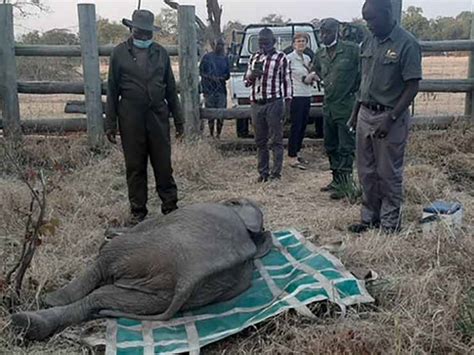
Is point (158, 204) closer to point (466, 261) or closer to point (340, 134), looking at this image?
point (340, 134)

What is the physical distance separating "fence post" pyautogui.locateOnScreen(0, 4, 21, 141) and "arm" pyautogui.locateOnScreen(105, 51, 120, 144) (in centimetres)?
303

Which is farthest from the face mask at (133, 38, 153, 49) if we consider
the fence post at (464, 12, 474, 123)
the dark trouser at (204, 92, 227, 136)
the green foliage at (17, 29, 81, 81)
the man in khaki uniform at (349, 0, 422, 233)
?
the green foliage at (17, 29, 81, 81)

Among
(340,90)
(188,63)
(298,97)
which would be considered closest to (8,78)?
(188,63)

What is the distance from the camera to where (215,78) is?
10359 millimetres

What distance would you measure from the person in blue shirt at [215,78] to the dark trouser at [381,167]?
4910 mm

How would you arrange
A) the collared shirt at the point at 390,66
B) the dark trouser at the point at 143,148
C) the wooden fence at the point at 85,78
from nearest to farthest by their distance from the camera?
the collared shirt at the point at 390,66 → the dark trouser at the point at 143,148 → the wooden fence at the point at 85,78

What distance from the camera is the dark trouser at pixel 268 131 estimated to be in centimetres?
746

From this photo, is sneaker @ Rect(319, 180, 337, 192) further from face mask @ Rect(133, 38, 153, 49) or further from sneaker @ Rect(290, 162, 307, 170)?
face mask @ Rect(133, 38, 153, 49)

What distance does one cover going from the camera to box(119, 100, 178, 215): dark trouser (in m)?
5.77

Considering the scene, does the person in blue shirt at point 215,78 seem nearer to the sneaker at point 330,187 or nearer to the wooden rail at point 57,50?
the wooden rail at point 57,50

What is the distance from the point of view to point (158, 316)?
369 centimetres

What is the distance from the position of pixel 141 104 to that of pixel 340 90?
7.26ft

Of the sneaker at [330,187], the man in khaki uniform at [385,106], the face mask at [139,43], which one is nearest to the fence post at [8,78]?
the face mask at [139,43]

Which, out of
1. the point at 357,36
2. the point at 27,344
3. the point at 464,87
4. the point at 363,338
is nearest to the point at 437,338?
the point at 363,338
